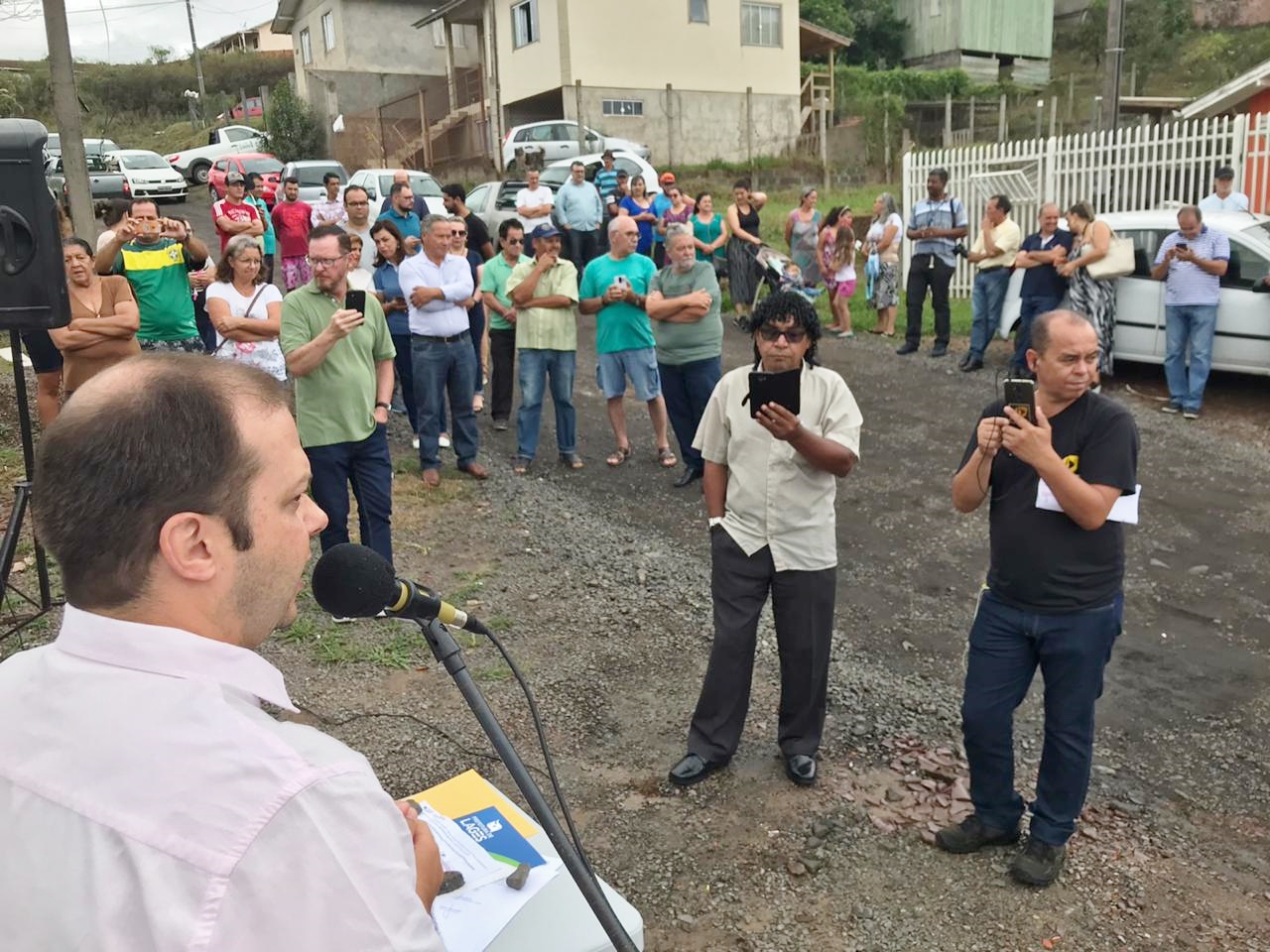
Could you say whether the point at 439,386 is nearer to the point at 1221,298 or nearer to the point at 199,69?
the point at 1221,298

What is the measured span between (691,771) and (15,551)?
3833mm

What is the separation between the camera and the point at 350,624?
5410 millimetres

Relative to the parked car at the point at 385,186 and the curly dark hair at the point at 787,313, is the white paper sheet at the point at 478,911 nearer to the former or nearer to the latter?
the curly dark hair at the point at 787,313

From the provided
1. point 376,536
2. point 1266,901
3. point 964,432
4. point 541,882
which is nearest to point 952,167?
point 964,432

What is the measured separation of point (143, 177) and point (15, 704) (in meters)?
27.3

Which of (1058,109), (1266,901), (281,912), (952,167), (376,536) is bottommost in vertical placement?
(1266,901)

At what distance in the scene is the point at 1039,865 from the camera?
338 centimetres

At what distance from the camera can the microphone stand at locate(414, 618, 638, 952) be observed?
173 centimetres

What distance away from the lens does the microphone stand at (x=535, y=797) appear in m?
1.73

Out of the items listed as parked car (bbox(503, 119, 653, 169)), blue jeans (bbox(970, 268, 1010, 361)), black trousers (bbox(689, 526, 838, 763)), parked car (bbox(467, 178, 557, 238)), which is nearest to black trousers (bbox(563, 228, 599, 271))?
parked car (bbox(467, 178, 557, 238))

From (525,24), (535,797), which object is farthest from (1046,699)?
(525,24)

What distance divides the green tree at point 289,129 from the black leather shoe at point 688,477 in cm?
2855

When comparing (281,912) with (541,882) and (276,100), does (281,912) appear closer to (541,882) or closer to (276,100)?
(541,882)

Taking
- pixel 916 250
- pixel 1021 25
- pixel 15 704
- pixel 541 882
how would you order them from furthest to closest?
pixel 1021 25 < pixel 916 250 < pixel 541 882 < pixel 15 704
